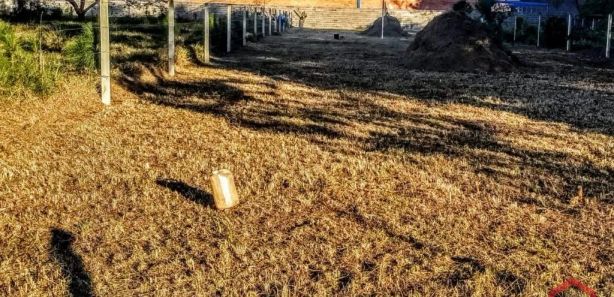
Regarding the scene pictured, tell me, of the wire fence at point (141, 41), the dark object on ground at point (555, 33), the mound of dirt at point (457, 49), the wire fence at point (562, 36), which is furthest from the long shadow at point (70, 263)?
the dark object on ground at point (555, 33)

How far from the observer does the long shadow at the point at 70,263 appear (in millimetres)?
3498

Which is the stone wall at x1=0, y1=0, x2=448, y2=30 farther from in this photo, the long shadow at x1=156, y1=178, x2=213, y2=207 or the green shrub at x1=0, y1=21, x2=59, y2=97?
the long shadow at x1=156, y1=178, x2=213, y2=207

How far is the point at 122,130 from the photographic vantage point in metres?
7.65

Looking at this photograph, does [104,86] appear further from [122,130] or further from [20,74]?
[122,130]

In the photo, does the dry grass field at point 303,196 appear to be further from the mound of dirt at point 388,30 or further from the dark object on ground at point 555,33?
the mound of dirt at point 388,30

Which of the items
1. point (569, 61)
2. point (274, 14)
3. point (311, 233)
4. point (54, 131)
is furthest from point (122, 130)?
point (274, 14)

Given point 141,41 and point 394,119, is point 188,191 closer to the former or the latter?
point 394,119

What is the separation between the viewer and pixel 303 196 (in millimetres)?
5188

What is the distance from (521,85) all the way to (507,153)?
22.1ft

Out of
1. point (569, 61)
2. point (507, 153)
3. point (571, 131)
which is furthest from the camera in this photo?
point (569, 61)

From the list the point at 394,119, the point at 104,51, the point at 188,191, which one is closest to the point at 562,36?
the point at 394,119

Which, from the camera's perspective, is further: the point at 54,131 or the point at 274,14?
the point at 274,14

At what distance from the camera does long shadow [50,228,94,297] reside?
350 cm

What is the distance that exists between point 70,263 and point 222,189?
1.33m
